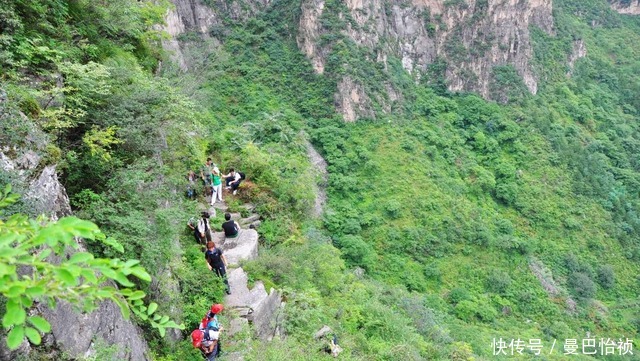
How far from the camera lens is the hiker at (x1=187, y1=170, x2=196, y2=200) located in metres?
10.4

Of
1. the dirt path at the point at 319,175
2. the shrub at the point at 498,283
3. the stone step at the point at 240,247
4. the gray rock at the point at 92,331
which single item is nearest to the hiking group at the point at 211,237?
the stone step at the point at 240,247

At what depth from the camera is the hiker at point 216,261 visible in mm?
7820

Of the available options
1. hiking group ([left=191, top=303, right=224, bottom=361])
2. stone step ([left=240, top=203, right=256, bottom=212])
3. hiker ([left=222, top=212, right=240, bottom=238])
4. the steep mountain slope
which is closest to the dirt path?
the steep mountain slope

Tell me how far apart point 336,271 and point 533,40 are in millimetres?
43651

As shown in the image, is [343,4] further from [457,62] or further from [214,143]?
[214,143]

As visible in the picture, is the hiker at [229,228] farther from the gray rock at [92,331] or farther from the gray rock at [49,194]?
the gray rock at [49,194]

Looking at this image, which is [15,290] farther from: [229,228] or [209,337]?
[229,228]

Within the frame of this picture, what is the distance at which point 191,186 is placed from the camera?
406 inches

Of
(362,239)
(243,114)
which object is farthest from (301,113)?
(362,239)

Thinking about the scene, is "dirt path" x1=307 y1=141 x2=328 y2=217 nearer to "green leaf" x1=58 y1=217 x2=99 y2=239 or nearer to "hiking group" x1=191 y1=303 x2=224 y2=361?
"hiking group" x1=191 y1=303 x2=224 y2=361

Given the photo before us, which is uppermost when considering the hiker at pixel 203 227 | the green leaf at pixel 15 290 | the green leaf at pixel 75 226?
the green leaf at pixel 75 226

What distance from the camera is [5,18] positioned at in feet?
19.8

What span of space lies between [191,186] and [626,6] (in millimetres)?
75227

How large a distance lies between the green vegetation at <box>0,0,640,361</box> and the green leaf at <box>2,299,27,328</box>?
3.24 m
